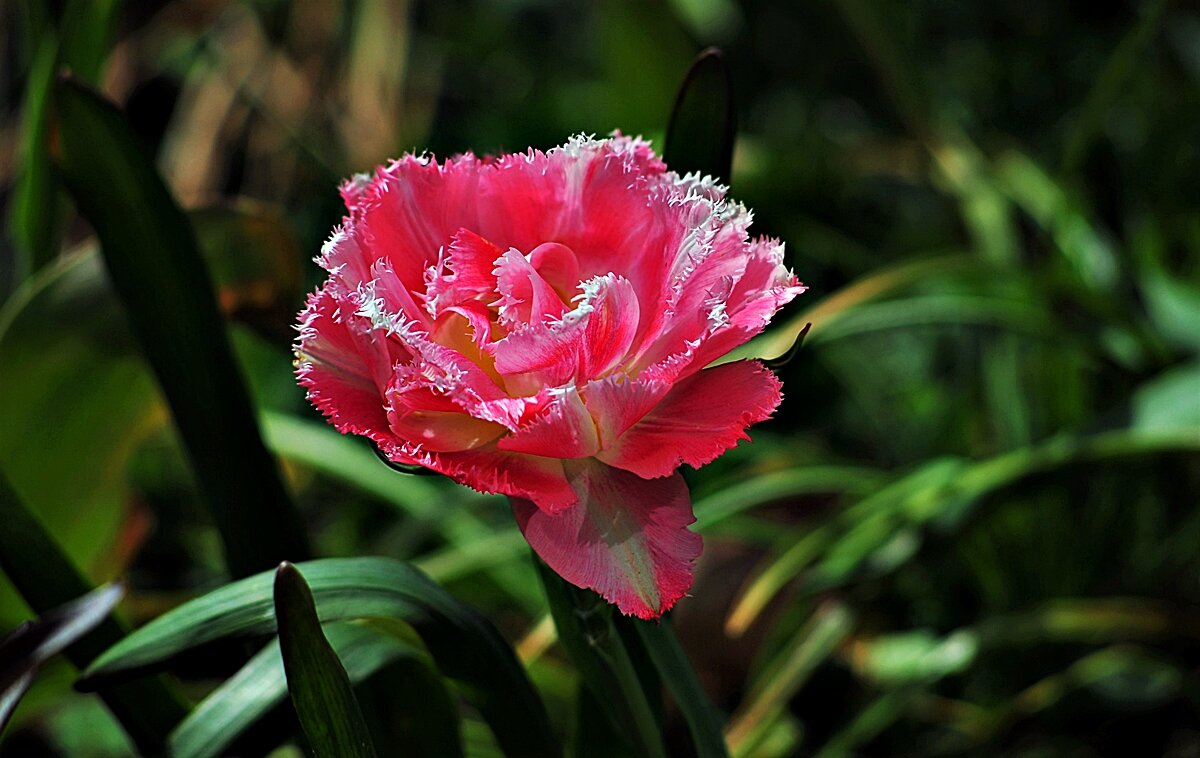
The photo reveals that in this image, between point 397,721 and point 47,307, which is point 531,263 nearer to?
point 397,721

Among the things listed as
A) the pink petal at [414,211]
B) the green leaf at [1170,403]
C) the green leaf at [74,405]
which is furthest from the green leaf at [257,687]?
the green leaf at [1170,403]

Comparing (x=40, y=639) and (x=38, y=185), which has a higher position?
(x=38, y=185)

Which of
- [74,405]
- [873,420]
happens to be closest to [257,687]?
[74,405]

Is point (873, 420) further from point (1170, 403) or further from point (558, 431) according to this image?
point (558, 431)

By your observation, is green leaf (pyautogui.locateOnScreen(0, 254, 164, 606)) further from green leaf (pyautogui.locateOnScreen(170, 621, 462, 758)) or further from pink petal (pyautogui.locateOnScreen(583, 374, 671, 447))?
pink petal (pyautogui.locateOnScreen(583, 374, 671, 447))

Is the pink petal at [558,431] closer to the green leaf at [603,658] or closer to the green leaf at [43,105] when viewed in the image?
the green leaf at [603,658]

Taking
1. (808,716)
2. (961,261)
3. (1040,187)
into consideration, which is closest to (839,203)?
(1040,187)
